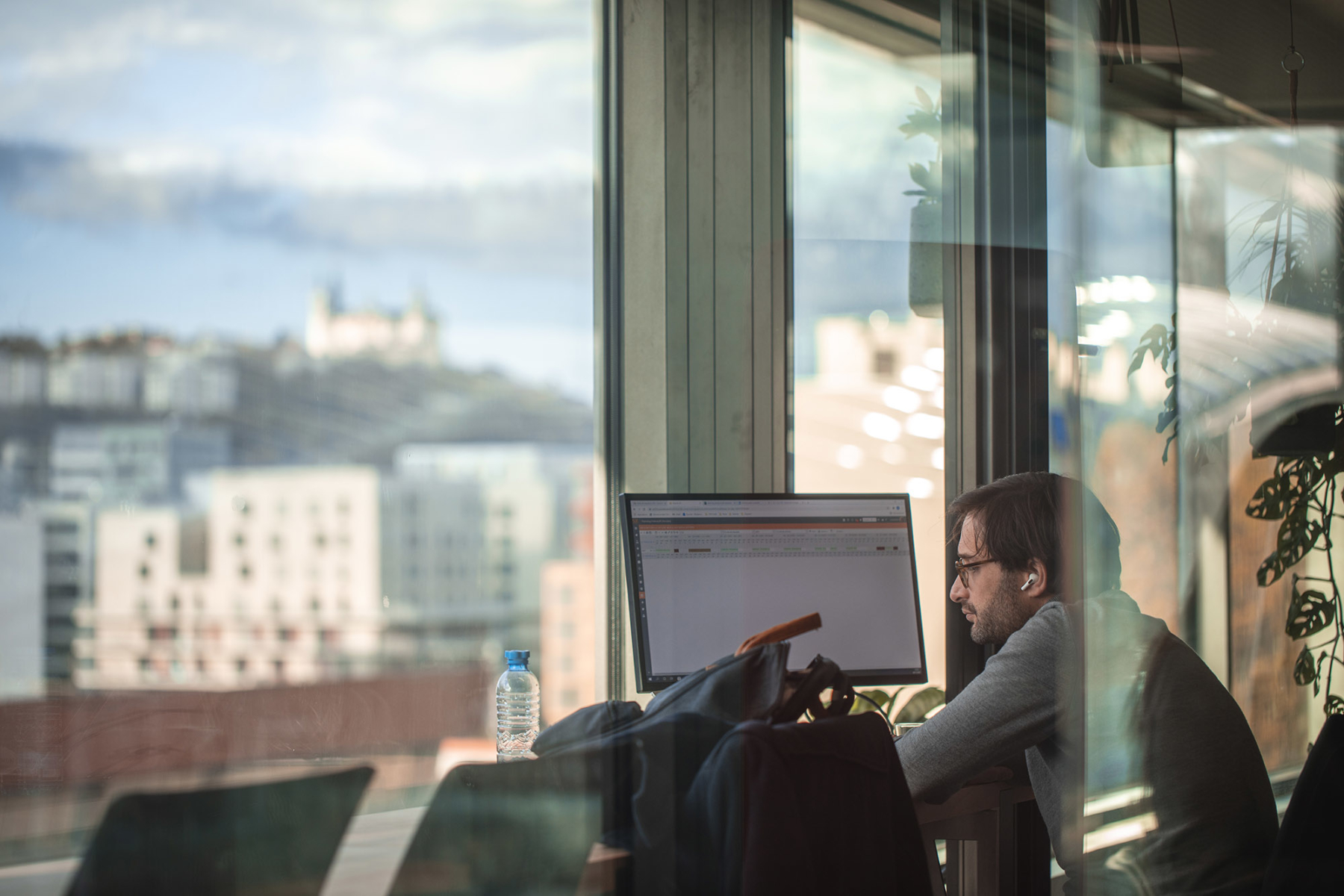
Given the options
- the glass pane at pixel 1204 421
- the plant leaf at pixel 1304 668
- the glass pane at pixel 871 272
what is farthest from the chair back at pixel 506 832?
the plant leaf at pixel 1304 668

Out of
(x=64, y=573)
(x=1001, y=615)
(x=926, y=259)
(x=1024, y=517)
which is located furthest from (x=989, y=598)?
(x=64, y=573)

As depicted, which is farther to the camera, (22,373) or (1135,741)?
(1135,741)

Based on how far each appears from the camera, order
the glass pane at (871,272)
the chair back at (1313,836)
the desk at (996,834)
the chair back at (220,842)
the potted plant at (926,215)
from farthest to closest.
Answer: the potted plant at (926,215), the glass pane at (871,272), the desk at (996,834), the chair back at (1313,836), the chair back at (220,842)

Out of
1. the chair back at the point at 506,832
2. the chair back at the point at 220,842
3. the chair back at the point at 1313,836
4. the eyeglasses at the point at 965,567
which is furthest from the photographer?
the eyeglasses at the point at 965,567

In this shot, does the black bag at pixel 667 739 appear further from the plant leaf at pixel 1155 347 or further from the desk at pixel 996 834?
the plant leaf at pixel 1155 347

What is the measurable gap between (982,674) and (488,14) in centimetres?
115

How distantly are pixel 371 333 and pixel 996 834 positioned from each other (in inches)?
48.7

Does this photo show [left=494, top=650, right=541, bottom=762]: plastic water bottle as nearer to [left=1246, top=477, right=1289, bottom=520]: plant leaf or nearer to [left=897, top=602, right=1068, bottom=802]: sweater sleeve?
[left=897, top=602, right=1068, bottom=802]: sweater sleeve

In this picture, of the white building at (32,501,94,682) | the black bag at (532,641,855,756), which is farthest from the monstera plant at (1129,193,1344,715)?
the white building at (32,501,94,682)

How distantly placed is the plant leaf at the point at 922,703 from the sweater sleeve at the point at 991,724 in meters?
0.53

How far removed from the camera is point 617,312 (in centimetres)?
159

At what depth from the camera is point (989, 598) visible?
5.49ft

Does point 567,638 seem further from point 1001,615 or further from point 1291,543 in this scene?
point 1291,543

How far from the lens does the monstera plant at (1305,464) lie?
1.31 m
